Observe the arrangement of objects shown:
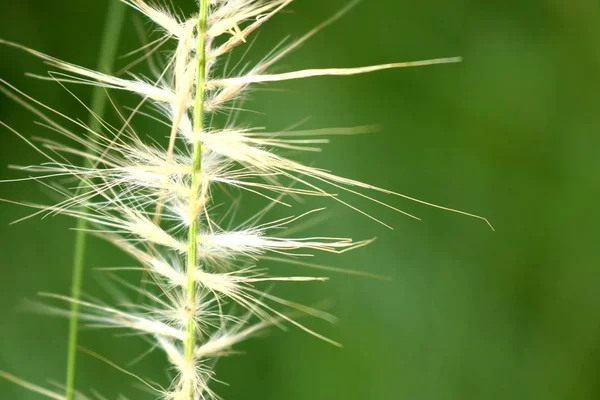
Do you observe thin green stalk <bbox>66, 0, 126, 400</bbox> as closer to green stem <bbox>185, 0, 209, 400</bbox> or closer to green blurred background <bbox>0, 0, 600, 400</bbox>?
green stem <bbox>185, 0, 209, 400</bbox>

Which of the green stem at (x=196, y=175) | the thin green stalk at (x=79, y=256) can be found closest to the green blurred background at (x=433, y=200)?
the thin green stalk at (x=79, y=256)

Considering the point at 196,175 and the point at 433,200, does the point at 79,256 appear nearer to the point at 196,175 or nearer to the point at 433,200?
the point at 196,175

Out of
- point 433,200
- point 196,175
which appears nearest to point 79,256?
point 196,175

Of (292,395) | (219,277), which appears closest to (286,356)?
(292,395)

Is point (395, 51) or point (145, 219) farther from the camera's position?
point (395, 51)

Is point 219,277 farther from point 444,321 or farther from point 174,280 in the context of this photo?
point 444,321
